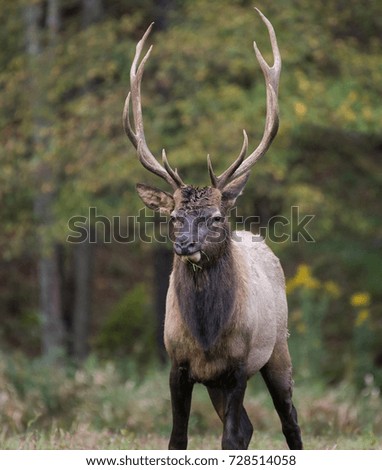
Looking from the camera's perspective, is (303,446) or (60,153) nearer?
(303,446)

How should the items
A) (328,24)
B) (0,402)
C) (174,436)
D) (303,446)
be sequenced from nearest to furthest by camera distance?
1. (174,436)
2. (303,446)
3. (0,402)
4. (328,24)

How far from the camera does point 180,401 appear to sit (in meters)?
7.39

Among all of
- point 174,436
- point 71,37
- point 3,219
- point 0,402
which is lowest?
point 3,219

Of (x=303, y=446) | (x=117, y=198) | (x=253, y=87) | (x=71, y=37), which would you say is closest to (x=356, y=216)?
(x=253, y=87)

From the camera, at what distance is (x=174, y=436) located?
741 cm

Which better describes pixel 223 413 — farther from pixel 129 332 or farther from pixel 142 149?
pixel 129 332

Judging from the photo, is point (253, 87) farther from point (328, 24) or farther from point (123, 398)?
point (123, 398)

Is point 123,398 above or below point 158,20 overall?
below

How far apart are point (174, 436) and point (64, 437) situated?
66.5 inches

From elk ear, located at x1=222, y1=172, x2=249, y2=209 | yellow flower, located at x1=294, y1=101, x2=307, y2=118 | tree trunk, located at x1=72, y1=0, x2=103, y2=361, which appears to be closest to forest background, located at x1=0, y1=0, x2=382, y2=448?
yellow flower, located at x1=294, y1=101, x2=307, y2=118

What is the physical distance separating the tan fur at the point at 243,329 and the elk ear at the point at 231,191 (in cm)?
34

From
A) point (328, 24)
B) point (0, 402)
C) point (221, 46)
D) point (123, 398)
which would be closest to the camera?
point (0, 402)

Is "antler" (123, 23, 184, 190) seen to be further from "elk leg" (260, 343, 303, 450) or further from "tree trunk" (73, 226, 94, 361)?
"tree trunk" (73, 226, 94, 361)

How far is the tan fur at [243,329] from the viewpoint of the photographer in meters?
7.28
